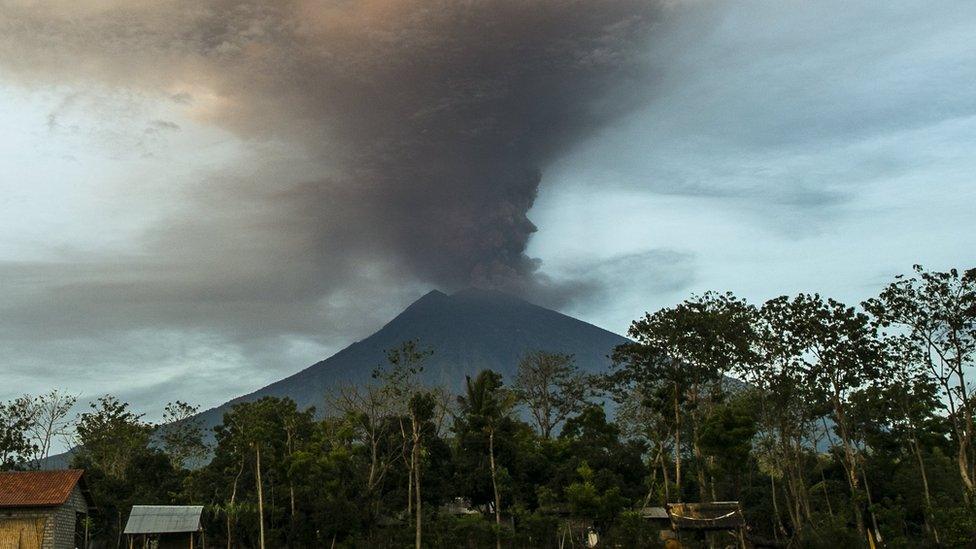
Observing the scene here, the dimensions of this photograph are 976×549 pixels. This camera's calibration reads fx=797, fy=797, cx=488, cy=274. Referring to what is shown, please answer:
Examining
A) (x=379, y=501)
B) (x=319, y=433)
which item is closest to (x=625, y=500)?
(x=379, y=501)

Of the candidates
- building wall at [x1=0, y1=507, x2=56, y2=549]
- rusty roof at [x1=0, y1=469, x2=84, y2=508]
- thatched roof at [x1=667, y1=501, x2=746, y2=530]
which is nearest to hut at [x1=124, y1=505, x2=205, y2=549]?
rusty roof at [x1=0, y1=469, x2=84, y2=508]

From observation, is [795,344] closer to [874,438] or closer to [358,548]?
[874,438]

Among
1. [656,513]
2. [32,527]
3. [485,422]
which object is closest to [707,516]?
[656,513]

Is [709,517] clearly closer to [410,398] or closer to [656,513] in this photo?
[656,513]

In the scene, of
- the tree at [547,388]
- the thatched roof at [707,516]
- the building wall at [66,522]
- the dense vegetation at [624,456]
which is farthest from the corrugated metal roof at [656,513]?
the building wall at [66,522]

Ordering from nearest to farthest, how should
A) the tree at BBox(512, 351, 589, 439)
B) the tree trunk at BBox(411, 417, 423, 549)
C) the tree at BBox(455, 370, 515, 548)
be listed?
the tree trunk at BBox(411, 417, 423, 549) < the tree at BBox(455, 370, 515, 548) < the tree at BBox(512, 351, 589, 439)

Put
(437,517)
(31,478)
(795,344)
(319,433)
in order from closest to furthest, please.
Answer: (31,478)
(795,344)
(437,517)
(319,433)

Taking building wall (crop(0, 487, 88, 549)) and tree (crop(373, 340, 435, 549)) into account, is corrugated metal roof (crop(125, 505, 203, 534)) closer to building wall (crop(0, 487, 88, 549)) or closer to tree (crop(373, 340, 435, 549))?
building wall (crop(0, 487, 88, 549))
